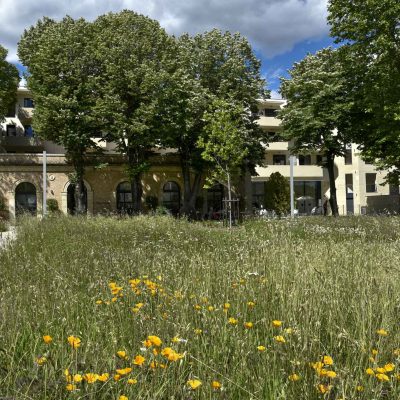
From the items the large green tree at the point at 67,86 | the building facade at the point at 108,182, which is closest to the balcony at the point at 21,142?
the building facade at the point at 108,182

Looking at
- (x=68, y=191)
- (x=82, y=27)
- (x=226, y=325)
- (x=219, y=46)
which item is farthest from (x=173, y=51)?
(x=226, y=325)

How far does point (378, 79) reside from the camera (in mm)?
23016

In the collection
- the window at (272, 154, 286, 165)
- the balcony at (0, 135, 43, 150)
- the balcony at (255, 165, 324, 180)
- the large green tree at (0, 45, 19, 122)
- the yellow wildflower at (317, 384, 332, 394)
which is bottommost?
the yellow wildflower at (317, 384, 332, 394)

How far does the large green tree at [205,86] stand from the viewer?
98.5 ft

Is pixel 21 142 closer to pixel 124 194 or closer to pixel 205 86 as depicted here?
pixel 124 194

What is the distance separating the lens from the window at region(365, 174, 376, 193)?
48344 millimetres

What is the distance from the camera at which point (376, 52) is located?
73.9ft

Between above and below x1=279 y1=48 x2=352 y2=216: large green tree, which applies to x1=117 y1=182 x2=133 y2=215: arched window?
below

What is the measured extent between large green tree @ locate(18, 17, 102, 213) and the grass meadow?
26352 millimetres

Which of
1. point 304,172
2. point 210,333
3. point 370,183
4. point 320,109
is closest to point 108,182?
point 320,109

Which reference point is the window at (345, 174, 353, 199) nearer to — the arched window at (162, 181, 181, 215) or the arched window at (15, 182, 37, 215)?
the arched window at (162, 181, 181, 215)

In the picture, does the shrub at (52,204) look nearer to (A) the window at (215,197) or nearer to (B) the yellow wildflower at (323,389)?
(A) the window at (215,197)

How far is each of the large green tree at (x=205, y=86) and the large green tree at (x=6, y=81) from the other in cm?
1518

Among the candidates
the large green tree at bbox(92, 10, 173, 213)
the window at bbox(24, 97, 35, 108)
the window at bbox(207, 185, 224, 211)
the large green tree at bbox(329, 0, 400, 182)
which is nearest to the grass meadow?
the large green tree at bbox(329, 0, 400, 182)
